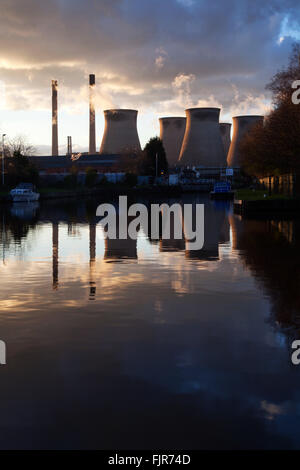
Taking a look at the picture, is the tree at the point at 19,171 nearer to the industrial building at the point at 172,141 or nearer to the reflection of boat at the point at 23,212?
the reflection of boat at the point at 23,212

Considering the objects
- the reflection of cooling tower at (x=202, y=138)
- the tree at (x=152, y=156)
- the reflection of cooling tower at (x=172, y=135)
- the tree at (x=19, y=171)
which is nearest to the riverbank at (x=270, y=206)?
the tree at (x=19, y=171)

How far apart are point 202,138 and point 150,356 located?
349ft

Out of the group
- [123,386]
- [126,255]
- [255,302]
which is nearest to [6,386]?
[123,386]

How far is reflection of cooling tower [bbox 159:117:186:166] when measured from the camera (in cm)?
12938

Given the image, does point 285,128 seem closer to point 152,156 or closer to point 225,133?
point 152,156

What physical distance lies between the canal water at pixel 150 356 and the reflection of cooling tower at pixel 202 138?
323 ft

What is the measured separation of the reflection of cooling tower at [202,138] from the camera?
108312mm

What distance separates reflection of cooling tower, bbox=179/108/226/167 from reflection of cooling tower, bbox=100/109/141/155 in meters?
10.1

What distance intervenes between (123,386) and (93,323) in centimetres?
242

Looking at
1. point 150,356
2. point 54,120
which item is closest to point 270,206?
point 150,356

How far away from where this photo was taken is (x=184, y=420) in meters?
4.41

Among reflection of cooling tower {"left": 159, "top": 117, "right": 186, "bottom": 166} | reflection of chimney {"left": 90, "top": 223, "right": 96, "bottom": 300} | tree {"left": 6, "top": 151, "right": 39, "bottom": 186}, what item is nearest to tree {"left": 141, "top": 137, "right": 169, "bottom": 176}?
reflection of cooling tower {"left": 159, "top": 117, "right": 186, "bottom": 166}

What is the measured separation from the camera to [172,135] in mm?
130375
